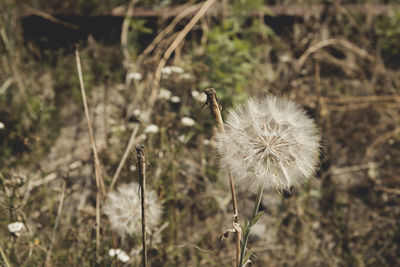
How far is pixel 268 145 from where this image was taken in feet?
5.09

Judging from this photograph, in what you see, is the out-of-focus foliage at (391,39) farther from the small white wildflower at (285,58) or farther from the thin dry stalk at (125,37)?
the thin dry stalk at (125,37)

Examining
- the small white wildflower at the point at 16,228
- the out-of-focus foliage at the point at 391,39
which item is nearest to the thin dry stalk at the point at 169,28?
the out-of-focus foliage at the point at 391,39

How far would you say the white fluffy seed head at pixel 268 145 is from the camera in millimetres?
1498

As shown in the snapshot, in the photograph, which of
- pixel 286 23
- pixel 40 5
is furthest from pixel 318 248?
pixel 40 5

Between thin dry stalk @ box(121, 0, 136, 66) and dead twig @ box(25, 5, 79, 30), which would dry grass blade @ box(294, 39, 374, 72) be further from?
dead twig @ box(25, 5, 79, 30)

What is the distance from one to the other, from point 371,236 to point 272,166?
5.74 feet

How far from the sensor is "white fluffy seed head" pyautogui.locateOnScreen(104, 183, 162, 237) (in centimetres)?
220

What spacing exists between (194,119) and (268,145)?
62.2 inches

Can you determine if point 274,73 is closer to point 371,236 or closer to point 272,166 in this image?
point 371,236

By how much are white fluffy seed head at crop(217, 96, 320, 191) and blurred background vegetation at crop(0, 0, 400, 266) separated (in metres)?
0.70

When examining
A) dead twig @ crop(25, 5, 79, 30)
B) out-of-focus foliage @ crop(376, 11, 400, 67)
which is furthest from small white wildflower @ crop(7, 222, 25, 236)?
out-of-focus foliage @ crop(376, 11, 400, 67)

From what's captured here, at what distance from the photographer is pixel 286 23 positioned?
4.11m

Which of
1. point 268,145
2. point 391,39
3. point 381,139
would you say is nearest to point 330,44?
point 391,39

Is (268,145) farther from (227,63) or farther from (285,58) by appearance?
(285,58)
